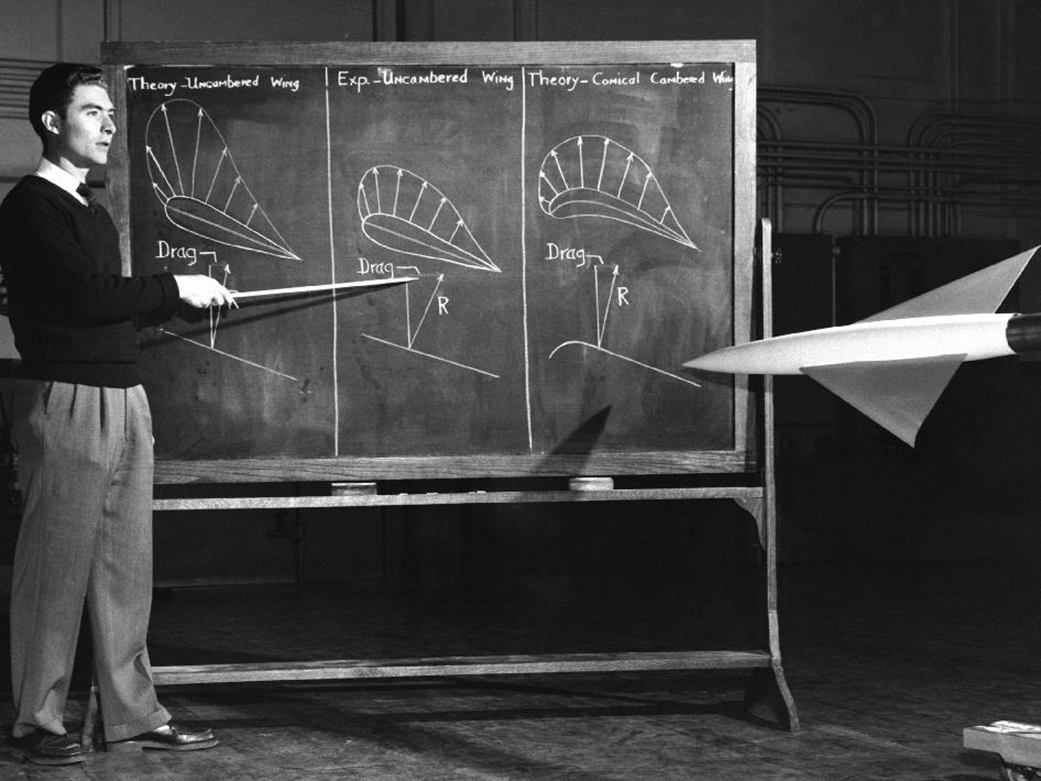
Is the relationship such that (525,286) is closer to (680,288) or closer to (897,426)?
(680,288)

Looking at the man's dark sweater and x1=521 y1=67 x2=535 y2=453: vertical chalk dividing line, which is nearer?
the man's dark sweater

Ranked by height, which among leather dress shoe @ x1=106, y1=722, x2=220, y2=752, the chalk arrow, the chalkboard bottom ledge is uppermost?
the chalk arrow

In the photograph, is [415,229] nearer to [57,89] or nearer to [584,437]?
[584,437]

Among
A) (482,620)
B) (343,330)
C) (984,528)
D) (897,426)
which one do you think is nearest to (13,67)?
(482,620)

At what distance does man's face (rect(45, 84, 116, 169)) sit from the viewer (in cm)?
321

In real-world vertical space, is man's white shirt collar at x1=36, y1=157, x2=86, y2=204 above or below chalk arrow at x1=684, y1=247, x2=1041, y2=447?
above

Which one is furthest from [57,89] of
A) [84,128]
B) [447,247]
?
[447,247]

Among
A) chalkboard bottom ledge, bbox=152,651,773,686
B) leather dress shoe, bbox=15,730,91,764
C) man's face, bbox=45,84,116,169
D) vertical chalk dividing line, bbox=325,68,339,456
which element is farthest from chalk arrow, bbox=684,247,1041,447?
leather dress shoe, bbox=15,730,91,764

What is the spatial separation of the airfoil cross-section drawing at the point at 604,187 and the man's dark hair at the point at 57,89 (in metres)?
1.12

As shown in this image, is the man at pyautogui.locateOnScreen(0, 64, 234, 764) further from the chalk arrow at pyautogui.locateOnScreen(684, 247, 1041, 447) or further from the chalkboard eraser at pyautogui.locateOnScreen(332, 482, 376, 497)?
the chalk arrow at pyautogui.locateOnScreen(684, 247, 1041, 447)

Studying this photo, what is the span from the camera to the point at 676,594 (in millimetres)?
6492

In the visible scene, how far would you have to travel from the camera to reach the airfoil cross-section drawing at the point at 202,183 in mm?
A: 3523

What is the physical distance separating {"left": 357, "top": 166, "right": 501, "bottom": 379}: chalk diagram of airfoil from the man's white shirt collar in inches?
27.7

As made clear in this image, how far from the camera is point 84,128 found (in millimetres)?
3215
